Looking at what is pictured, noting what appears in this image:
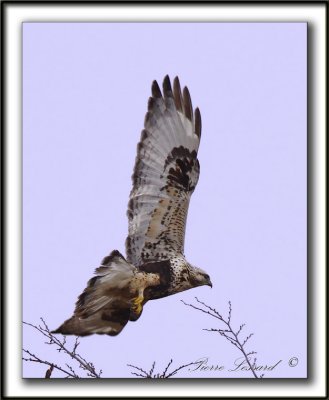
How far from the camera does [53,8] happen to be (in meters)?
5.32

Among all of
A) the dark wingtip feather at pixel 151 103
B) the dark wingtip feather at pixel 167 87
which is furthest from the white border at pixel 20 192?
the dark wingtip feather at pixel 151 103

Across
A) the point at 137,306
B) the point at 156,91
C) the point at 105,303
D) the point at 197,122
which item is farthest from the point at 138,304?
the point at 156,91

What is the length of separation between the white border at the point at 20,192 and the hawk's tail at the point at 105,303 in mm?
452

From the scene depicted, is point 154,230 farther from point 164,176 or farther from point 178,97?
point 178,97

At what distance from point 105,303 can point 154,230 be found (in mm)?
650

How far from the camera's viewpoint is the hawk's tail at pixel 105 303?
5355 millimetres

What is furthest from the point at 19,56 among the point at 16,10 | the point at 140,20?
the point at 140,20

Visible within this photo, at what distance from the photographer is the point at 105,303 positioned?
5418mm

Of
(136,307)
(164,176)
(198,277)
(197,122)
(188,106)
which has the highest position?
(188,106)

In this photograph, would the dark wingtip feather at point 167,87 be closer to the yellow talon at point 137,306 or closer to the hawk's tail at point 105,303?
the hawk's tail at point 105,303

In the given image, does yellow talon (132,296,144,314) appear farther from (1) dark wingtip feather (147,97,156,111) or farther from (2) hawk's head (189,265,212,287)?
(1) dark wingtip feather (147,97,156,111)

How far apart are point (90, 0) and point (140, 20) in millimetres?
348

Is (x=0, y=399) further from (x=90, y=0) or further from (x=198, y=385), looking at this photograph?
(x=90, y=0)

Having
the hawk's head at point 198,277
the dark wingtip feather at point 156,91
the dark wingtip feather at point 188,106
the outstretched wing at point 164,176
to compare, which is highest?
the dark wingtip feather at point 156,91
